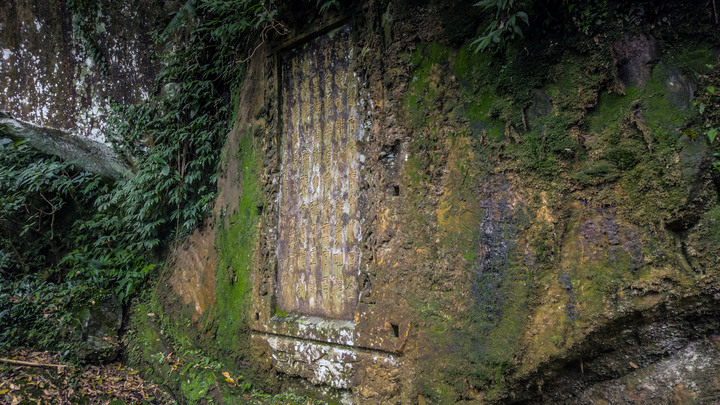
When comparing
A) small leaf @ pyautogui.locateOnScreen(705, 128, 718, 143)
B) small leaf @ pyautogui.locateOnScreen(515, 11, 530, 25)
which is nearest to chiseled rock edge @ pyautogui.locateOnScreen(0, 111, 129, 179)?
small leaf @ pyautogui.locateOnScreen(515, 11, 530, 25)

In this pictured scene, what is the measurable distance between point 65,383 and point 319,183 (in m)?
3.47

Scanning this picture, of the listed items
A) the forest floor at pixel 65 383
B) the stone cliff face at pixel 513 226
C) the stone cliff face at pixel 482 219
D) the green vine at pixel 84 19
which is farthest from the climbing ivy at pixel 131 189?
the stone cliff face at pixel 513 226

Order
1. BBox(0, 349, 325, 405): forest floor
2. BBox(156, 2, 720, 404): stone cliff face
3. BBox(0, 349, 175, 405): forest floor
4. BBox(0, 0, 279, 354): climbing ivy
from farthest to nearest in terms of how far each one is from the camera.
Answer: BBox(0, 0, 279, 354): climbing ivy, BBox(0, 349, 175, 405): forest floor, BBox(0, 349, 325, 405): forest floor, BBox(156, 2, 720, 404): stone cliff face

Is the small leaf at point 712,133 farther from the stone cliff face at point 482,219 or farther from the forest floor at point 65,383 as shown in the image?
the forest floor at point 65,383

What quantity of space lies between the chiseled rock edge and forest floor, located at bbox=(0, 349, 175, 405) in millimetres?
2761

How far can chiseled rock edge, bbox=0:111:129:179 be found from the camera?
6227 millimetres

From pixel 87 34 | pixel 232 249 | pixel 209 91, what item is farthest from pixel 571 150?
pixel 87 34

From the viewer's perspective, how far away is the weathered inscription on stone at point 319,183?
361 cm

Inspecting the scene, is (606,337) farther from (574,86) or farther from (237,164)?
(237,164)

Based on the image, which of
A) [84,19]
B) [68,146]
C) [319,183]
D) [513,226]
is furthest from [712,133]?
[84,19]

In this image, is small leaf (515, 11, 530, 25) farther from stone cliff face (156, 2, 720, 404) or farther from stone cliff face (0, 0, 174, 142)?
stone cliff face (0, 0, 174, 142)

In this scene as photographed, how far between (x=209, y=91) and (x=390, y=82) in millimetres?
3205

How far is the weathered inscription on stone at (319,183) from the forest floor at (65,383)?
205cm

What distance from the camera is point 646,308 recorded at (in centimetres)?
218
